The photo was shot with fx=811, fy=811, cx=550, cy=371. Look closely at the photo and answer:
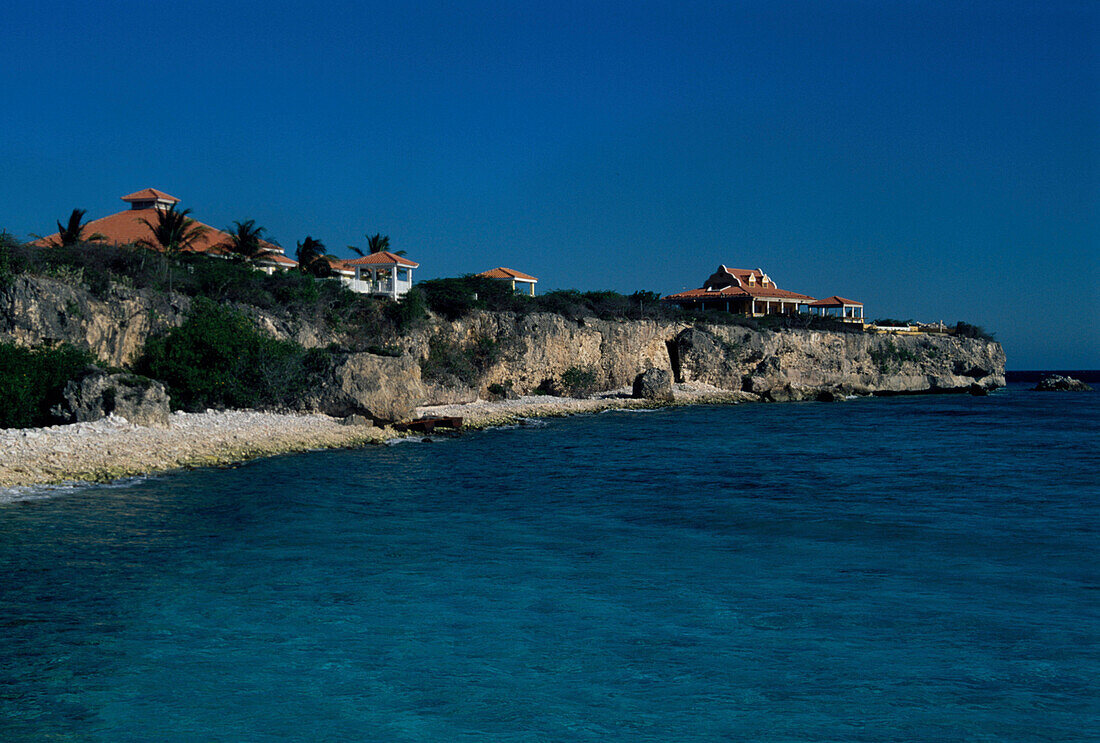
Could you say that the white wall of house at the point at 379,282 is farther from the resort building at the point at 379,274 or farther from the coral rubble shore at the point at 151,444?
the coral rubble shore at the point at 151,444

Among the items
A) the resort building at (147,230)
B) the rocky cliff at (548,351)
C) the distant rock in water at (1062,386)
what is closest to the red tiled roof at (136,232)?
the resort building at (147,230)

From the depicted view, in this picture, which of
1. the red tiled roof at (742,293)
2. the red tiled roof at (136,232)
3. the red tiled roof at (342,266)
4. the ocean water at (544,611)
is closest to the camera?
the ocean water at (544,611)

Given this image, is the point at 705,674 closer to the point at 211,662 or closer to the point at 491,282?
the point at 211,662

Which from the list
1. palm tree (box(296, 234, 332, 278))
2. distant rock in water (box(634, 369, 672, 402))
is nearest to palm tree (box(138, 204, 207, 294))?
palm tree (box(296, 234, 332, 278))

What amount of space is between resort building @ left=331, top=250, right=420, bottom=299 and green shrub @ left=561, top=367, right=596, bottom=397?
11154 millimetres

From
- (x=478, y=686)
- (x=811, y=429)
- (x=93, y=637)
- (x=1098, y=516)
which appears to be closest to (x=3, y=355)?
(x=93, y=637)

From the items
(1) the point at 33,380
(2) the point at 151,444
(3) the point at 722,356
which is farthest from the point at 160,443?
(3) the point at 722,356

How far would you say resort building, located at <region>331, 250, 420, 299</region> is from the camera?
47.4 metres

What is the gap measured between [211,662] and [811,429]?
31.7m

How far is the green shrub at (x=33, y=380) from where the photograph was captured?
70.0ft

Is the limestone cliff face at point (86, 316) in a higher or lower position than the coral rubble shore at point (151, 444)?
higher

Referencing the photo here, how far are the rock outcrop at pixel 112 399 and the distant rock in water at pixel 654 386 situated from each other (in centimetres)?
3231

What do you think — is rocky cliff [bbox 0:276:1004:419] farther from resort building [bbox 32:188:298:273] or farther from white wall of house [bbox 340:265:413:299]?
resort building [bbox 32:188:298:273]

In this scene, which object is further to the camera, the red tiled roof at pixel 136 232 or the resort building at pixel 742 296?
the resort building at pixel 742 296
